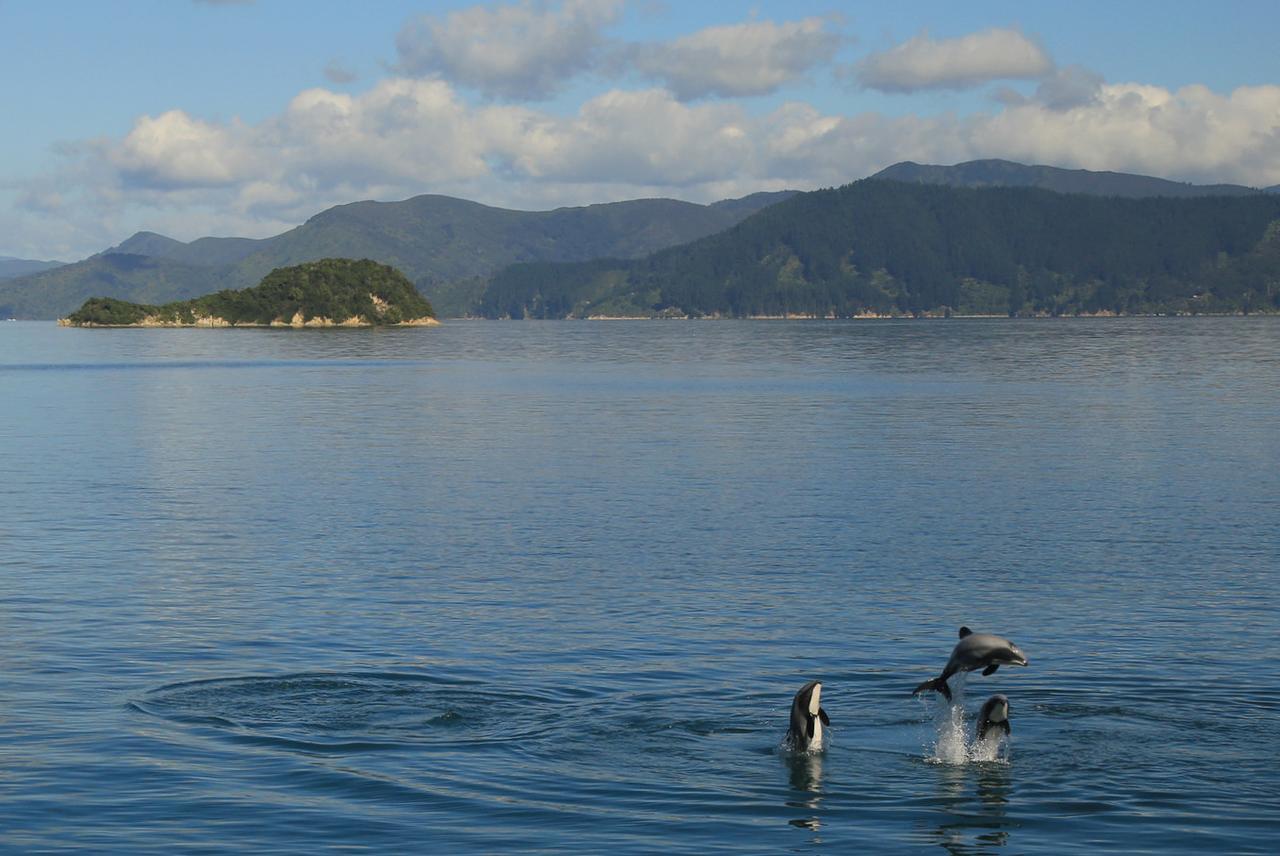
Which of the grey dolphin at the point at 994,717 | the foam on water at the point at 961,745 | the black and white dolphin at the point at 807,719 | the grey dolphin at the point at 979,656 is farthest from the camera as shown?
the foam on water at the point at 961,745

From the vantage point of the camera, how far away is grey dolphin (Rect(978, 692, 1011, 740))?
22.8 metres

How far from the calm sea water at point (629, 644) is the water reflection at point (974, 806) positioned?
7 cm

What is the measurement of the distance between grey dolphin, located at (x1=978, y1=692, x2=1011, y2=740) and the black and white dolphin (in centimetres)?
240

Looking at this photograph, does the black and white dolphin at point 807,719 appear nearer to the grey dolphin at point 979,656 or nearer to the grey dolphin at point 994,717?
the grey dolphin at point 979,656

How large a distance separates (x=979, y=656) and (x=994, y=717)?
1.46 metres

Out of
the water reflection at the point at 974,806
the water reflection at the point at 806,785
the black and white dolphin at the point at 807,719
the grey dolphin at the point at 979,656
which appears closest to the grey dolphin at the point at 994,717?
the water reflection at the point at 974,806

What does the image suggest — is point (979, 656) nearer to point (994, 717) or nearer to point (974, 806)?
point (994, 717)

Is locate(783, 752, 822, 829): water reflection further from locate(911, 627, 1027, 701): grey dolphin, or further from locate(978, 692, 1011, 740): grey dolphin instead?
locate(978, 692, 1011, 740): grey dolphin

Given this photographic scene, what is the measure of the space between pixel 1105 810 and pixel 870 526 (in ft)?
81.9

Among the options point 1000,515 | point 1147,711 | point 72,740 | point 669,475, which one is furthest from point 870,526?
point 72,740

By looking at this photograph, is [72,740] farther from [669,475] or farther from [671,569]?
[669,475]

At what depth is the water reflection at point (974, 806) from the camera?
65.8ft

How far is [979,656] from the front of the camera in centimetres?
2208

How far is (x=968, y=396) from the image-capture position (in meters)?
109
